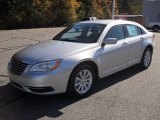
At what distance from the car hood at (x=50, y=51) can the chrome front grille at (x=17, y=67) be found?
2.8 inches

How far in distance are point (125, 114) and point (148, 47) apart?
3.70 meters

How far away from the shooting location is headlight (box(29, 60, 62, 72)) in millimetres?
5520

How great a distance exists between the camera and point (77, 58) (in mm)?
5793

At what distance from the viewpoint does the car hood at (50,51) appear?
225 inches

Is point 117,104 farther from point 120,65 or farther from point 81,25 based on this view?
point 81,25

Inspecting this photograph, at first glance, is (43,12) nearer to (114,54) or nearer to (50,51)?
(114,54)

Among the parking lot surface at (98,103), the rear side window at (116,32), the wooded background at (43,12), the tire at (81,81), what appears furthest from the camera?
the wooded background at (43,12)

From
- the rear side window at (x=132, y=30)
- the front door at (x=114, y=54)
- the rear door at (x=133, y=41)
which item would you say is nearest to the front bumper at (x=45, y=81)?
the front door at (x=114, y=54)

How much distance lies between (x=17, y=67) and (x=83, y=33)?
1.85 m

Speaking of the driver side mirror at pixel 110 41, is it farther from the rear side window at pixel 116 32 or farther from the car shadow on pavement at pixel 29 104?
the car shadow on pavement at pixel 29 104

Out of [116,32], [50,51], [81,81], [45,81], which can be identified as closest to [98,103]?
[81,81]

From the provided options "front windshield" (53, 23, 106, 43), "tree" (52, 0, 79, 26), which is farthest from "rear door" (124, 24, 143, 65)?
"tree" (52, 0, 79, 26)

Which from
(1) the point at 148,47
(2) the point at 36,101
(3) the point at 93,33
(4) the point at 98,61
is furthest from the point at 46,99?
(1) the point at 148,47

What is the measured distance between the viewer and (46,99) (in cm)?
598
